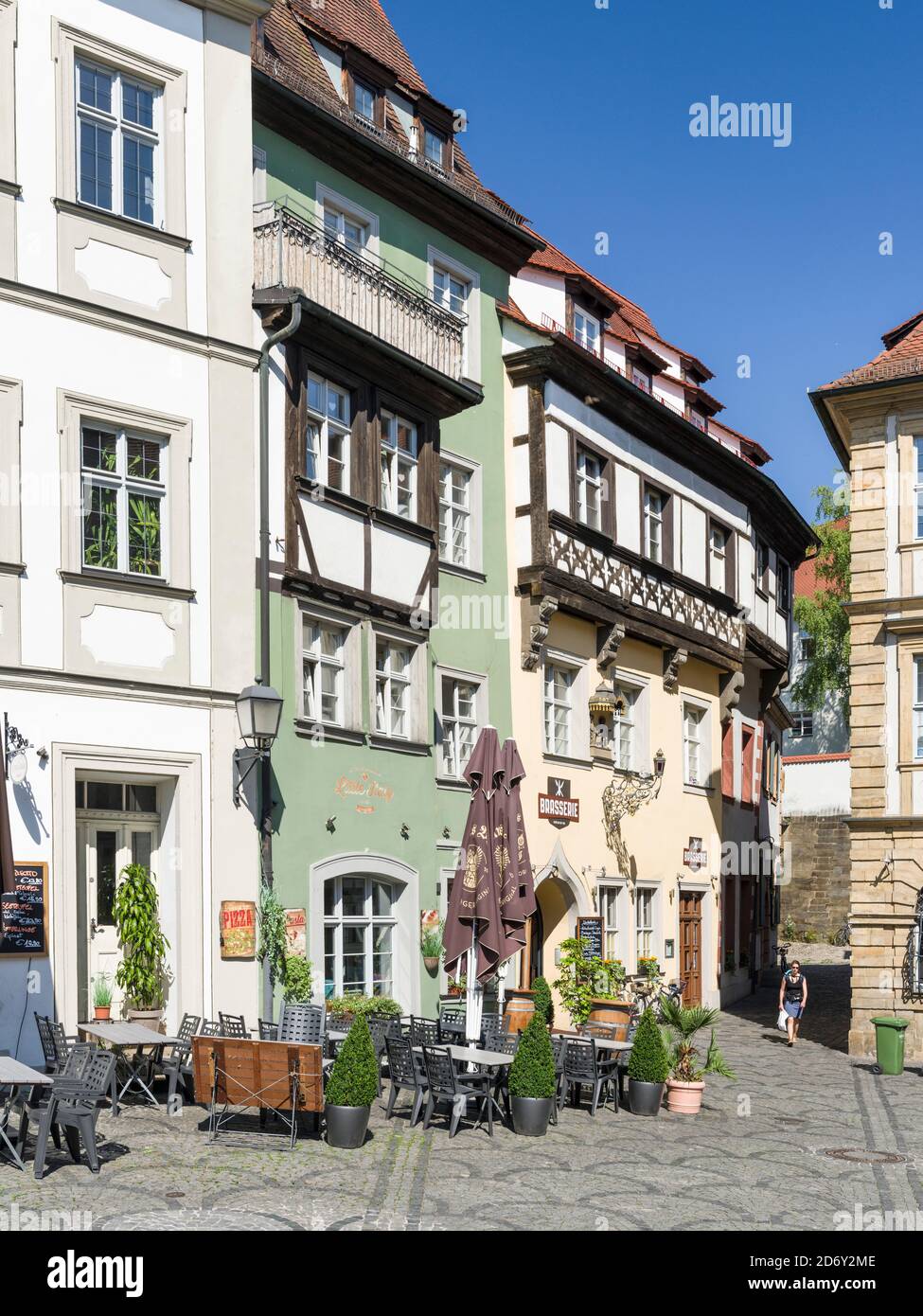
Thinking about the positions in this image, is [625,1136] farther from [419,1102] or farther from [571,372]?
[571,372]

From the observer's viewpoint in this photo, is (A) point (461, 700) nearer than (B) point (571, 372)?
Yes

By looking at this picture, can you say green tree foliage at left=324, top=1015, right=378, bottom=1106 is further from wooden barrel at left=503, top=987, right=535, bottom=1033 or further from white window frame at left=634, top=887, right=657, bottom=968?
white window frame at left=634, top=887, right=657, bottom=968

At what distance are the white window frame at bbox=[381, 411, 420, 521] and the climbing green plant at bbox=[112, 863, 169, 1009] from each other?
632 cm

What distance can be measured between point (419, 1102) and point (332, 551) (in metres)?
7.07

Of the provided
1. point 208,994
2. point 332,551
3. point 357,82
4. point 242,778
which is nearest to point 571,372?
point 357,82

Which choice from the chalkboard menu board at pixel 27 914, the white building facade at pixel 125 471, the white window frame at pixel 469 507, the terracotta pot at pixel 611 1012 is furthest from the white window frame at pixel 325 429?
the terracotta pot at pixel 611 1012

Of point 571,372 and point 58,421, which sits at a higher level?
point 571,372

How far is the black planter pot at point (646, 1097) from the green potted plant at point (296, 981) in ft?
12.7

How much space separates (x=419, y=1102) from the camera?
13766 mm

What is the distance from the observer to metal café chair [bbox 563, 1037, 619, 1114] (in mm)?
15023

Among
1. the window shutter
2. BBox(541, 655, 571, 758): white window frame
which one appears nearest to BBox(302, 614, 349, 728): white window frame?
BBox(541, 655, 571, 758): white window frame

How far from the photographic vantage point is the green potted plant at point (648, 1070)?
1509cm

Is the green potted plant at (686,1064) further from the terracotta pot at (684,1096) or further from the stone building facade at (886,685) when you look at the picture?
the stone building facade at (886,685)
